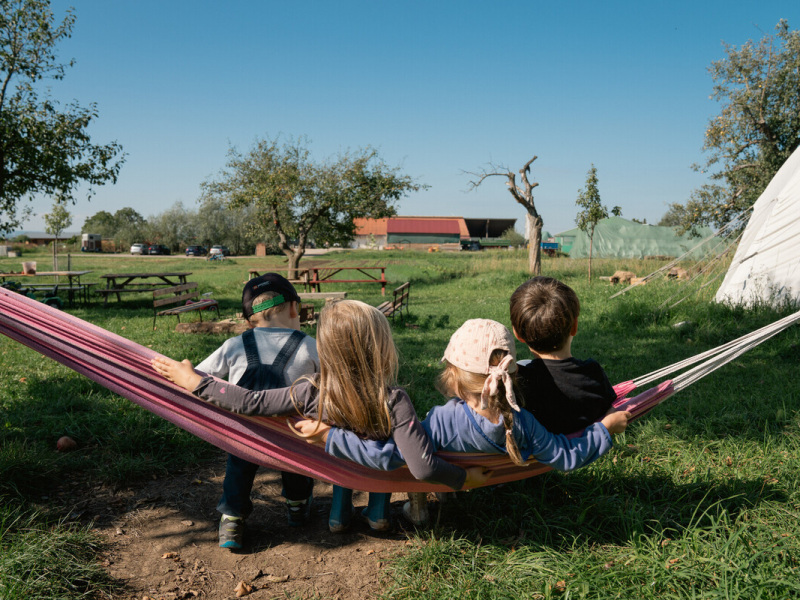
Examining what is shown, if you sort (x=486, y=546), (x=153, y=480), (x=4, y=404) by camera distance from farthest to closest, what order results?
(x=4, y=404)
(x=153, y=480)
(x=486, y=546)

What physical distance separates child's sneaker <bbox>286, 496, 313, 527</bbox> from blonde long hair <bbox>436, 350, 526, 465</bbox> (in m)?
1.12

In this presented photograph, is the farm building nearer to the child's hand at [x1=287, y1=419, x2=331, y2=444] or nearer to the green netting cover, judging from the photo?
the green netting cover

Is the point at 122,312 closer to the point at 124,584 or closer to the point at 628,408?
the point at 124,584

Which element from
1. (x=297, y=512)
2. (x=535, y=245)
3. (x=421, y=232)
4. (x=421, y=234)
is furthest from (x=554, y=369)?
(x=421, y=232)

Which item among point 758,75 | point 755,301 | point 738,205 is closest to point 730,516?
point 755,301

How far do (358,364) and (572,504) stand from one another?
1.46 meters

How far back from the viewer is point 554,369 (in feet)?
7.33

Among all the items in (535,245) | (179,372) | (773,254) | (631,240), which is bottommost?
(179,372)

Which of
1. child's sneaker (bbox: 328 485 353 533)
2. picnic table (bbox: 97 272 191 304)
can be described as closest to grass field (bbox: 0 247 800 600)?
child's sneaker (bbox: 328 485 353 533)

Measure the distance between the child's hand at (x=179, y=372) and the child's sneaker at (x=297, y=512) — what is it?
93cm

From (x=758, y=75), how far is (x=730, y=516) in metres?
19.4

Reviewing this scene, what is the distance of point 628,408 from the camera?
234cm

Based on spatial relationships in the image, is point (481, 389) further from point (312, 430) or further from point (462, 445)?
point (312, 430)

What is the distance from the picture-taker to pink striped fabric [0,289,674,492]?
210cm
